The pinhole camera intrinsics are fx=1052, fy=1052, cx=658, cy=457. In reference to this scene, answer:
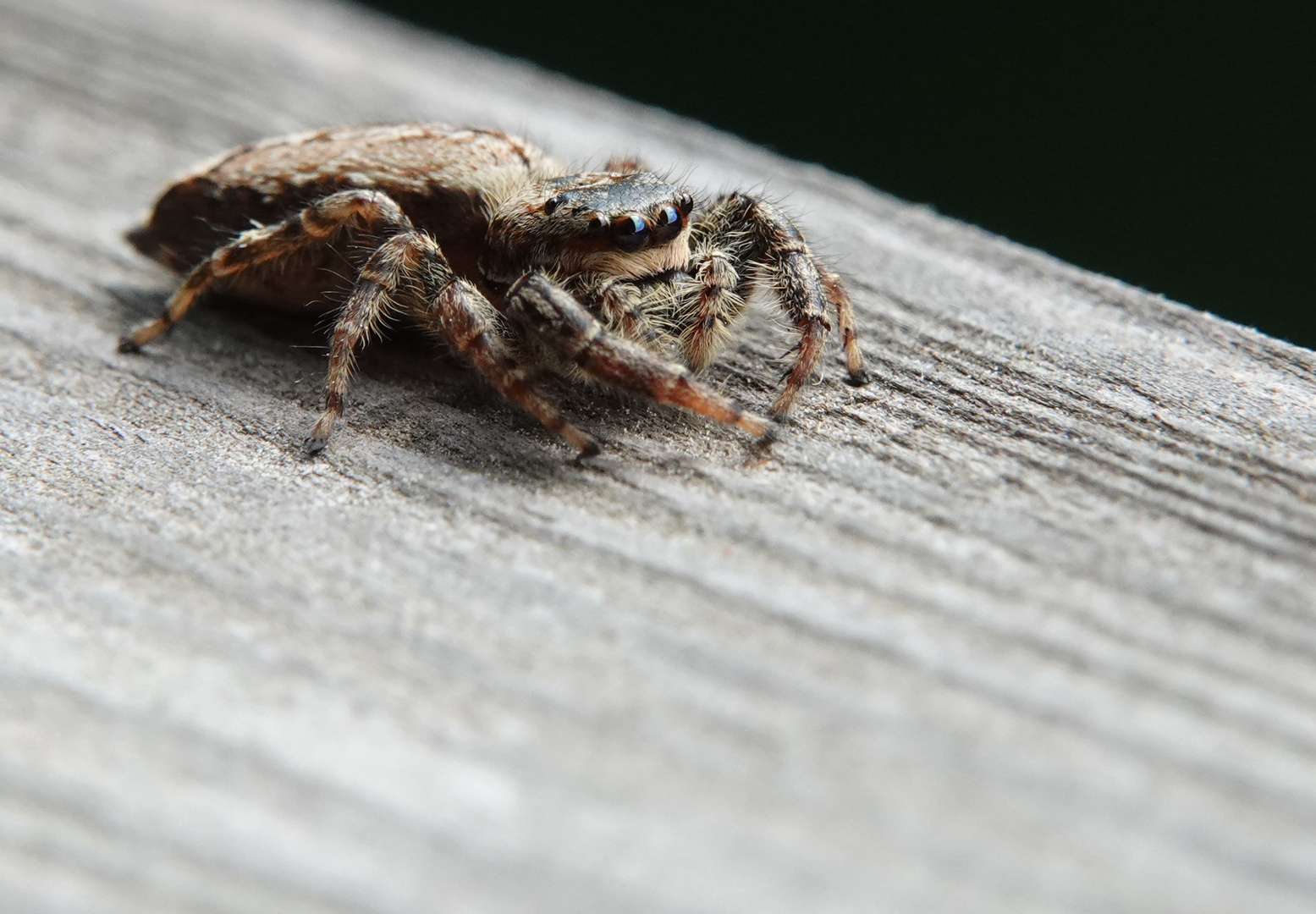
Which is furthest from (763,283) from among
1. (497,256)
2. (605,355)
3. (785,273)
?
(497,256)

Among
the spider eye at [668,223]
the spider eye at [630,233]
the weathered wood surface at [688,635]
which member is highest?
the spider eye at [668,223]

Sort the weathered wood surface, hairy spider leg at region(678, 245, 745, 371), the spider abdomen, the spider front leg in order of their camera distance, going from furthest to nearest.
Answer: the spider abdomen → hairy spider leg at region(678, 245, 745, 371) → the spider front leg → the weathered wood surface

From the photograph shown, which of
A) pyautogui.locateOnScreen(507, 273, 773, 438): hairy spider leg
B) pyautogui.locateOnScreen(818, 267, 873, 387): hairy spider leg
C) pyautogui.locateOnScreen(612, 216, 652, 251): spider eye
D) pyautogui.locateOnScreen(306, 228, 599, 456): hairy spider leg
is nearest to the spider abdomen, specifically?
pyautogui.locateOnScreen(306, 228, 599, 456): hairy spider leg

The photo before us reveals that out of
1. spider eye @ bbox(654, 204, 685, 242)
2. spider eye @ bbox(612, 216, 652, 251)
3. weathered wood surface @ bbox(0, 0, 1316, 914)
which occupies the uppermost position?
spider eye @ bbox(654, 204, 685, 242)

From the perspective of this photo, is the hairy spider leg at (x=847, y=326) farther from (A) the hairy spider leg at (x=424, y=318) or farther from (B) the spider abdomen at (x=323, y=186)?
(B) the spider abdomen at (x=323, y=186)

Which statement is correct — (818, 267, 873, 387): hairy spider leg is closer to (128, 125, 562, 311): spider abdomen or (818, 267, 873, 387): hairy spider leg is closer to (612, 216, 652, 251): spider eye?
(612, 216, 652, 251): spider eye

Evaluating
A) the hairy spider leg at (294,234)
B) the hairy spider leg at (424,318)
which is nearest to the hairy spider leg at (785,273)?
the hairy spider leg at (424,318)
